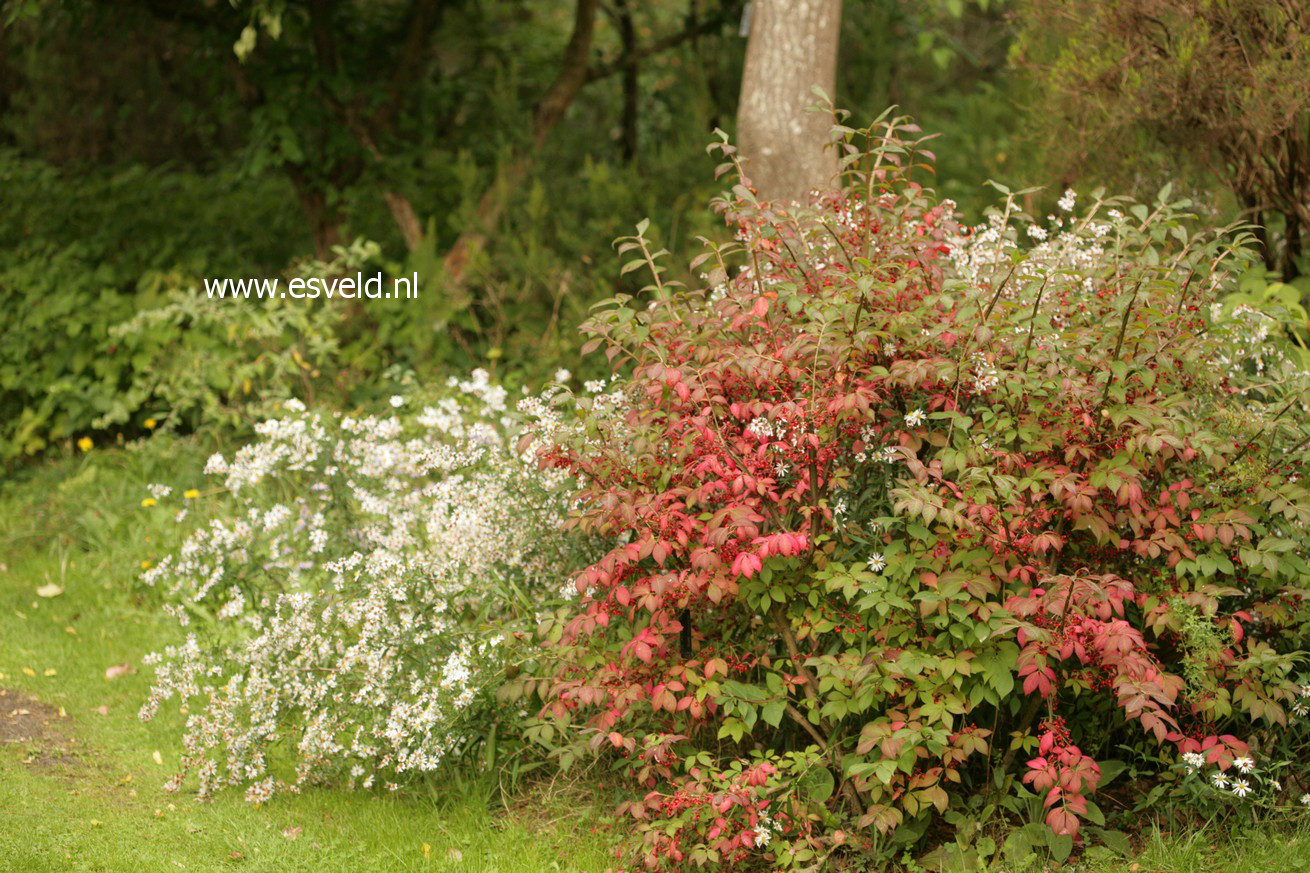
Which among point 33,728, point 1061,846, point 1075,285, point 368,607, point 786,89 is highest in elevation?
point 786,89

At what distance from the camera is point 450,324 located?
7.62 m

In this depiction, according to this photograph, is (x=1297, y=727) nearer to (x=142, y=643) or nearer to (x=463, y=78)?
(x=142, y=643)

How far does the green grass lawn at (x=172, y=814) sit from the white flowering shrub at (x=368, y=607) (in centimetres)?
13

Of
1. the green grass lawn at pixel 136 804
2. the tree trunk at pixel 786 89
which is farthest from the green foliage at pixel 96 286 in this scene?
the tree trunk at pixel 786 89

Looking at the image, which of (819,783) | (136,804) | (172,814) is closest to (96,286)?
(136,804)

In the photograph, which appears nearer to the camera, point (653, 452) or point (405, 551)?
point (653, 452)

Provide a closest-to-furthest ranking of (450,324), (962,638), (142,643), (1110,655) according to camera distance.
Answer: (1110,655) < (962,638) < (142,643) < (450,324)

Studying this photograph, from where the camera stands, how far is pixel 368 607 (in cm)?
386

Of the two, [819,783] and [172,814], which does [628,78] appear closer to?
[172,814]

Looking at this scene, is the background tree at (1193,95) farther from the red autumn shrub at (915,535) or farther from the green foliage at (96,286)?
the green foliage at (96,286)

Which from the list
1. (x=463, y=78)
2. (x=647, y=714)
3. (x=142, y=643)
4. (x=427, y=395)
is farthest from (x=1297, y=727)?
(x=463, y=78)

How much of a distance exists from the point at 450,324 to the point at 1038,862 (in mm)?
5209

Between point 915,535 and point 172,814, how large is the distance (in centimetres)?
251

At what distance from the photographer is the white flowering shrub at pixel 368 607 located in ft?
12.5
